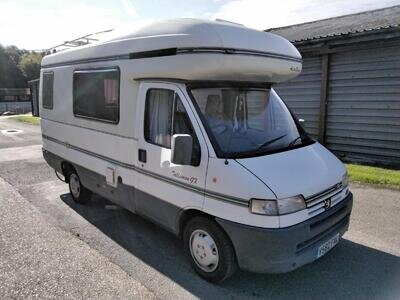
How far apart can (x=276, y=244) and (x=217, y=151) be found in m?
1.09

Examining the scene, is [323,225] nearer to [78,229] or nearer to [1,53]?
[78,229]

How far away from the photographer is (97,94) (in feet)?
19.3

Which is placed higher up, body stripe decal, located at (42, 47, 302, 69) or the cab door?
body stripe decal, located at (42, 47, 302, 69)

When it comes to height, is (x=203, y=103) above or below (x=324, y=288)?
above

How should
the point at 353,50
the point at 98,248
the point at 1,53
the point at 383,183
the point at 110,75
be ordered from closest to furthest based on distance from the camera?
the point at 98,248, the point at 110,75, the point at 383,183, the point at 353,50, the point at 1,53

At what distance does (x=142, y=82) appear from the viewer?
4883mm

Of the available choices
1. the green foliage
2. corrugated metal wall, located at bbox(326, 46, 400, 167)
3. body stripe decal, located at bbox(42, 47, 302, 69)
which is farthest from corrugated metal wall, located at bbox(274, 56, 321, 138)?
the green foliage

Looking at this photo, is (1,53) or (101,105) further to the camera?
(1,53)

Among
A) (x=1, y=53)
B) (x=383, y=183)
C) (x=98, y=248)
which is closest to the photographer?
(x=98, y=248)

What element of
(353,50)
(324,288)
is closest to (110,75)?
(324,288)

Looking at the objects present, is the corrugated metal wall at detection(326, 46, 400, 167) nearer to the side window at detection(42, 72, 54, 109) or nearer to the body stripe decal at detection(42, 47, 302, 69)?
the body stripe decal at detection(42, 47, 302, 69)

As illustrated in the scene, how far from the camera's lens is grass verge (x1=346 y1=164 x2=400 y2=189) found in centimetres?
774

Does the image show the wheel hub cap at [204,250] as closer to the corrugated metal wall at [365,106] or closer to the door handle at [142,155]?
the door handle at [142,155]

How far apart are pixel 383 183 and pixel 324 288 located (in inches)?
178
